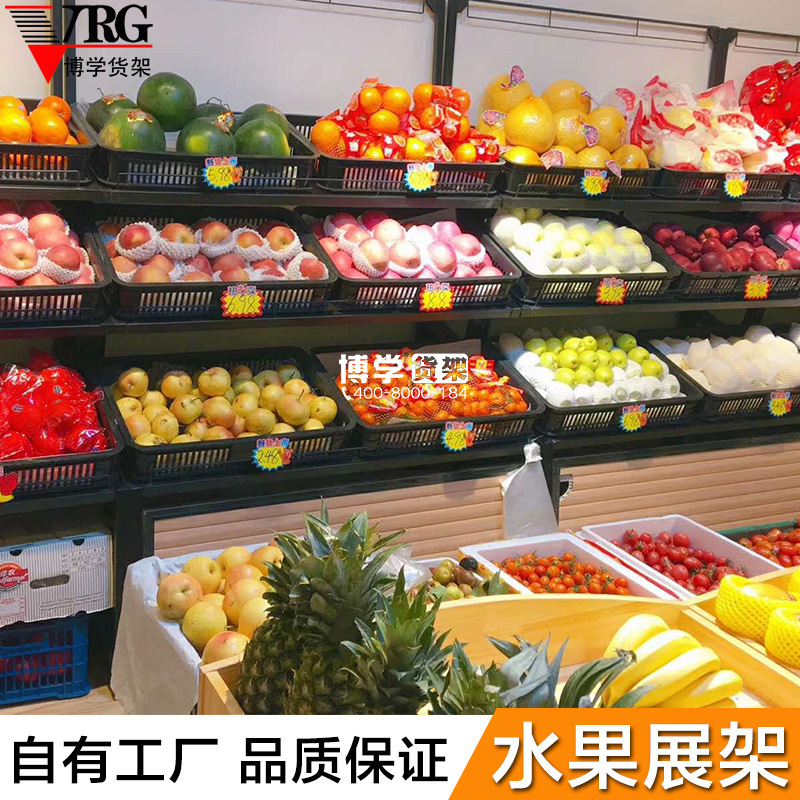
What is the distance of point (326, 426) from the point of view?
366cm

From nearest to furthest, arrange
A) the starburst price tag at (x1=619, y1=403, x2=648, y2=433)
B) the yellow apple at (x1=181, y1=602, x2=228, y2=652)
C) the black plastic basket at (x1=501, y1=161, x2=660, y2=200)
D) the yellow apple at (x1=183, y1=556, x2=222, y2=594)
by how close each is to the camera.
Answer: the yellow apple at (x1=181, y1=602, x2=228, y2=652)
the yellow apple at (x1=183, y1=556, x2=222, y2=594)
the black plastic basket at (x1=501, y1=161, x2=660, y2=200)
the starburst price tag at (x1=619, y1=403, x2=648, y2=433)

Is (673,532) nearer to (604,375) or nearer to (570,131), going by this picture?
(604,375)

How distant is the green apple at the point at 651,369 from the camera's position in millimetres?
4379

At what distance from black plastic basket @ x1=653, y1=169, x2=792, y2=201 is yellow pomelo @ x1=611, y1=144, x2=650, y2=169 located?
0.35ft

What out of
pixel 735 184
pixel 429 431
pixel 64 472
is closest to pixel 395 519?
pixel 429 431

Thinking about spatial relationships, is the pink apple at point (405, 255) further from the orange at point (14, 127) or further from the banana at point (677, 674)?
the banana at point (677, 674)

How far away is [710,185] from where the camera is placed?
4.43 m

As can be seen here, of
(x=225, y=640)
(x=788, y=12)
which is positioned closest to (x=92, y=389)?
(x=225, y=640)

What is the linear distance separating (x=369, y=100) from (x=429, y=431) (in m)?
1.26

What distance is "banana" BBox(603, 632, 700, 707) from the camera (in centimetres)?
190

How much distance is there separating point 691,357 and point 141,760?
356cm

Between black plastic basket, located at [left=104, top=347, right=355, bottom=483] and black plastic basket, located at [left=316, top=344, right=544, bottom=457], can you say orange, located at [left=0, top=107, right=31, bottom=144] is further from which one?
black plastic basket, located at [left=316, top=344, right=544, bottom=457]

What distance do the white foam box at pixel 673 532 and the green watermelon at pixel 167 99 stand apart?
80.7 inches

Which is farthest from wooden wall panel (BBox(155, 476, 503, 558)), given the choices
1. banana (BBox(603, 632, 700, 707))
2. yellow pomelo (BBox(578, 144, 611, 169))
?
banana (BBox(603, 632, 700, 707))
